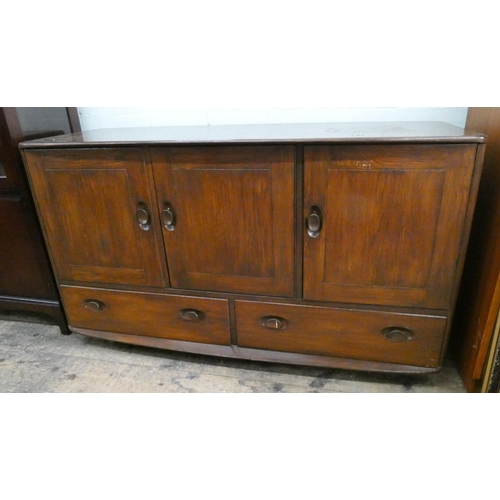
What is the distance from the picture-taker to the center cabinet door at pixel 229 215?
1.06 m

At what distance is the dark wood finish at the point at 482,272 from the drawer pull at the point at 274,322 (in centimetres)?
62

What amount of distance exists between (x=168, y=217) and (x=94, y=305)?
0.54 m

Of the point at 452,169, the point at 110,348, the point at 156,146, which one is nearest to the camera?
the point at 452,169

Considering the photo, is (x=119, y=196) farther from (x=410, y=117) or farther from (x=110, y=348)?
(x=410, y=117)

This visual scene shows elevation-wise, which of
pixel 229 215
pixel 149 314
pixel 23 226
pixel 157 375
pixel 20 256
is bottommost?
pixel 157 375

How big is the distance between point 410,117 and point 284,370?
43.1 inches

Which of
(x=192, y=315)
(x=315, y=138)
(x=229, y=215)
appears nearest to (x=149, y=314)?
(x=192, y=315)

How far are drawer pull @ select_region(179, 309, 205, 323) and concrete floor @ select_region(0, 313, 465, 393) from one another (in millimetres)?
207

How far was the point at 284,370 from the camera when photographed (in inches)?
53.6

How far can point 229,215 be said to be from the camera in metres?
1.14

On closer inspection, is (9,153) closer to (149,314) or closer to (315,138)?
(149,314)

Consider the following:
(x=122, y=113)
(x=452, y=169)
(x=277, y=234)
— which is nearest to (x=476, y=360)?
(x=452, y=169)

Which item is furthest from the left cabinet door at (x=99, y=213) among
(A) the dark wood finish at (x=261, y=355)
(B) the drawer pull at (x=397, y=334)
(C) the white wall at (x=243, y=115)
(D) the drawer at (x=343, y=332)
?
(B) the drawer pull at (x=397, y=334)

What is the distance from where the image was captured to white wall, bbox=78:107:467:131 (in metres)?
1.40
